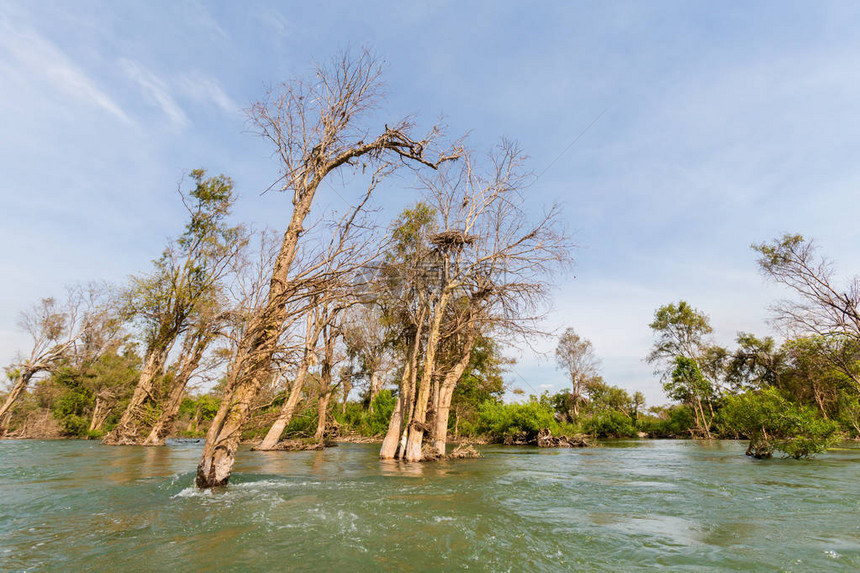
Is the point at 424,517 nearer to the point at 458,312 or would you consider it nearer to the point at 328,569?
the point at 328,569

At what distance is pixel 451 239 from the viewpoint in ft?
49.9

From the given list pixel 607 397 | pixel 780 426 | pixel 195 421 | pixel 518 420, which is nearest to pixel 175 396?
pixel 518 420

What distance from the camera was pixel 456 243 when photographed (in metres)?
15.4

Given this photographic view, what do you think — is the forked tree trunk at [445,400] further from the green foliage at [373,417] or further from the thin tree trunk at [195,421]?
the thin tree trunk at [195,421]

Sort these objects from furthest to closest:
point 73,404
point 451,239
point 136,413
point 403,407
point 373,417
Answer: point 73,404, point 373,417, point 136,413, point 403,407, point 451,239

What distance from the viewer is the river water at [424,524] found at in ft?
11.2

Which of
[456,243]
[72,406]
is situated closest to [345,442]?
[456,243]

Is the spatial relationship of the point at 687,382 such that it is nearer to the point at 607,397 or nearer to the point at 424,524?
the point at 607,397

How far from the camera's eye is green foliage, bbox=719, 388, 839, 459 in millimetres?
12828

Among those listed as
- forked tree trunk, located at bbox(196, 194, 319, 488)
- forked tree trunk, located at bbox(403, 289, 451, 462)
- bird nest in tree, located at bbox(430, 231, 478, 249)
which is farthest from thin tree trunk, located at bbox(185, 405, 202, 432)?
forked tree trunk, located at bbox(196, 194, 319, 488)

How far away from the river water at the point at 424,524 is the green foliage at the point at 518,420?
18146 mm

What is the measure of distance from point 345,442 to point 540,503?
84.1 feet

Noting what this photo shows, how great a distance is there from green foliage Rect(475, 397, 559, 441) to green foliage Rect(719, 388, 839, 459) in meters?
12.6

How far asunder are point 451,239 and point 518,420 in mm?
17032
